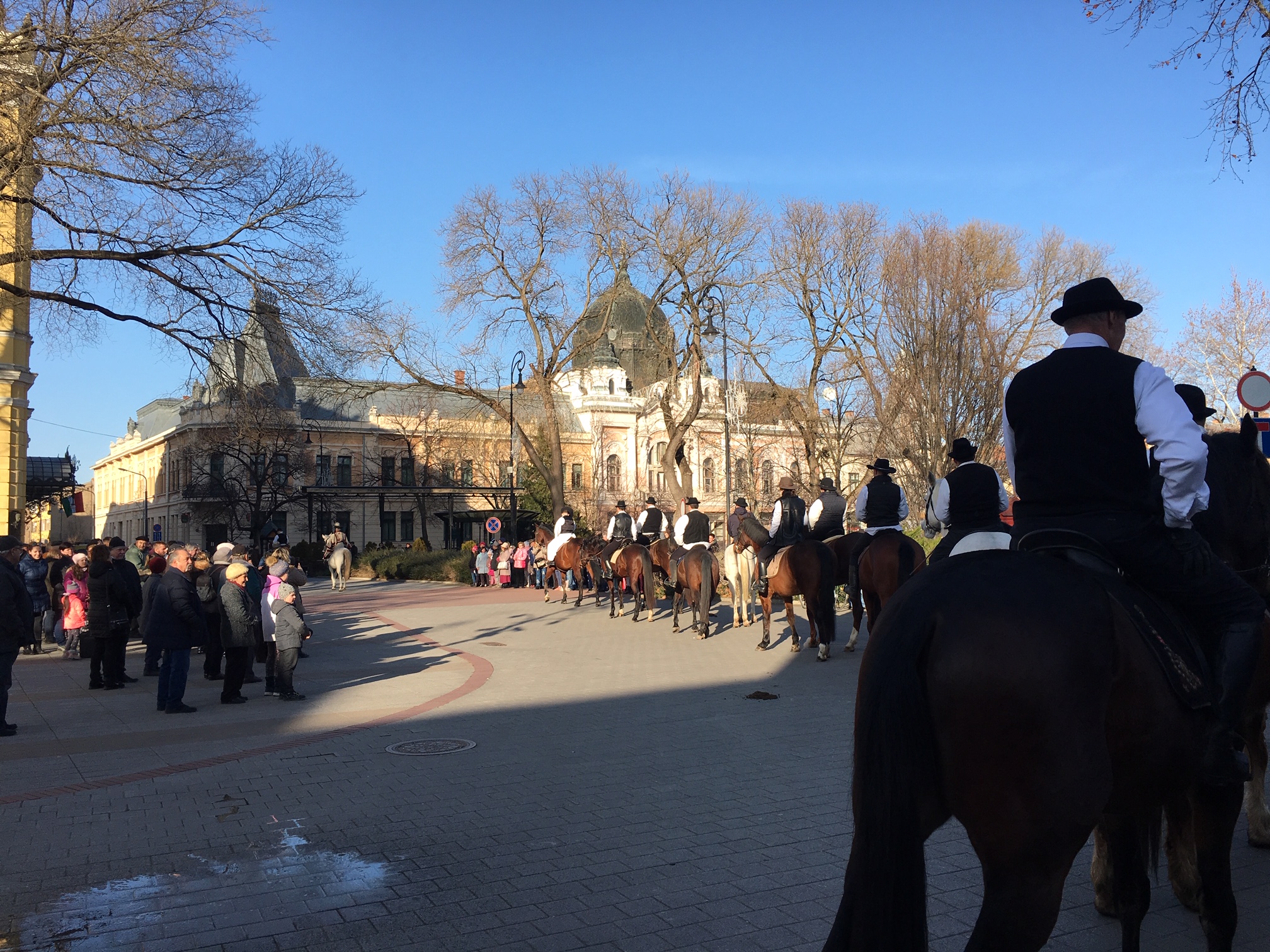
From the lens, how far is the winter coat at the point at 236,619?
12.3 m

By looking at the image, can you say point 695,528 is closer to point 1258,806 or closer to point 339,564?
point 1258,806

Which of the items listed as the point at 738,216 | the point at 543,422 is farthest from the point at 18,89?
the point at 543,422

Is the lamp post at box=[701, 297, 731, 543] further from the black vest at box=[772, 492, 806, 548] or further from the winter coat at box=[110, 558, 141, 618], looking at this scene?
the winter coat at box=[110, 558, 141, 618]

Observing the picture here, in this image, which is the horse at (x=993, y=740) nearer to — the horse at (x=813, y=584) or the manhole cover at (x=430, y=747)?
the manhole cover at (x=430, y=747)

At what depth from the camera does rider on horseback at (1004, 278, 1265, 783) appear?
355cm

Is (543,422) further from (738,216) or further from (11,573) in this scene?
(11,573)

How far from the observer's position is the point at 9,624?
9992 millimetres

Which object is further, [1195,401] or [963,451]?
[963,451]

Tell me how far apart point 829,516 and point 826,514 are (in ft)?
0.25

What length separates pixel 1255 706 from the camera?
4.62 meters

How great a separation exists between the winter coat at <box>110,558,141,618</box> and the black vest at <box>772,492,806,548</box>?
9.56 metres

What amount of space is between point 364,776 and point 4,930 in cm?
343

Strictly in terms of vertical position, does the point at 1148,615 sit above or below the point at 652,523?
below

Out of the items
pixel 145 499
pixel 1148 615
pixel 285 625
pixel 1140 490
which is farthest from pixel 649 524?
pixel 145 499
